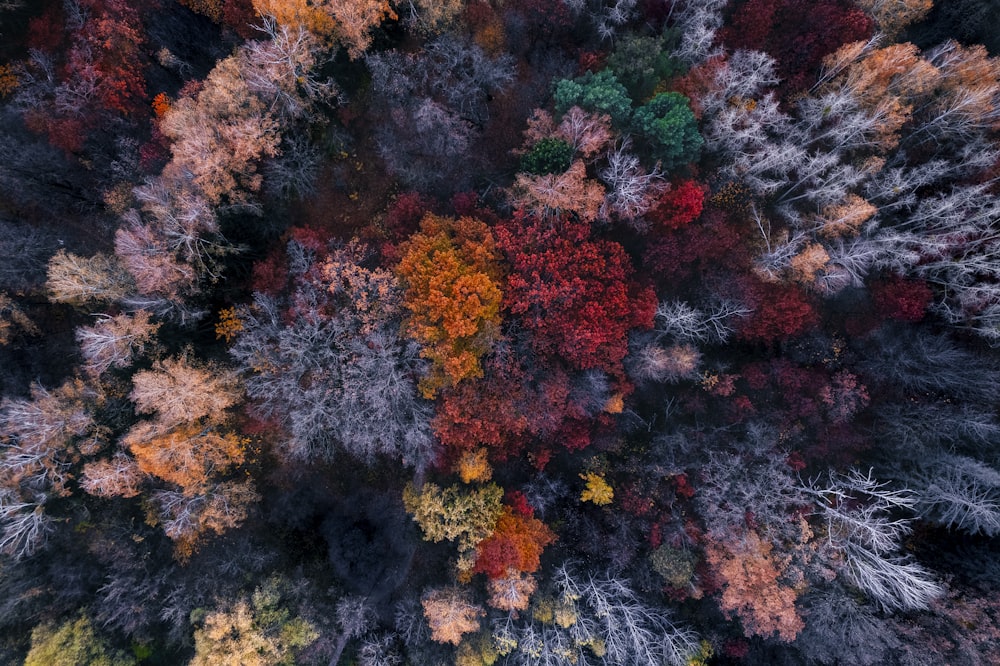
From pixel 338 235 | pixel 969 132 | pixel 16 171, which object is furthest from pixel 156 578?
pixel 969 132

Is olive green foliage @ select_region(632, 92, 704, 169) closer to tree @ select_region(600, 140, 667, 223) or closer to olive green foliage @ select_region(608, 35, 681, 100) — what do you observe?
tree @ select_region(600, 140, 667, 223)

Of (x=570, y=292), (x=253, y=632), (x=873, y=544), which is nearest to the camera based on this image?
(x=873, y=544)

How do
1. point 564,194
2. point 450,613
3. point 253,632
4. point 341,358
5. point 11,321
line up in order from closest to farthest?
point 564,194
point 341,358
point 253,632
point 450,613
point 11,321

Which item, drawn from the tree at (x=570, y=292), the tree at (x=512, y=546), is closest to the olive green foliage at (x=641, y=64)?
the tree at (x=570, y=292)

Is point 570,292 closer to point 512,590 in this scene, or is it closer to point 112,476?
point 512,590

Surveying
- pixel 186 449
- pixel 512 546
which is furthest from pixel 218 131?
pixel 512 546

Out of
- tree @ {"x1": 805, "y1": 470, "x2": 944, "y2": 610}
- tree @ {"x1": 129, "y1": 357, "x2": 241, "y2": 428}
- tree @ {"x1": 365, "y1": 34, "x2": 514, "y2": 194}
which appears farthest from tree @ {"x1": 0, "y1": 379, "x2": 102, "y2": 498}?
tree @ {"x1": 805, "y1": 470, "x2": 944, "y2": 610}

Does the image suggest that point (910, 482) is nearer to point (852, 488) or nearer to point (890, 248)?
point (852, 488)

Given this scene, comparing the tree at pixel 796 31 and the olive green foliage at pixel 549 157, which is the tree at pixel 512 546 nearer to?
the olive green foliage at pixel 549 157
